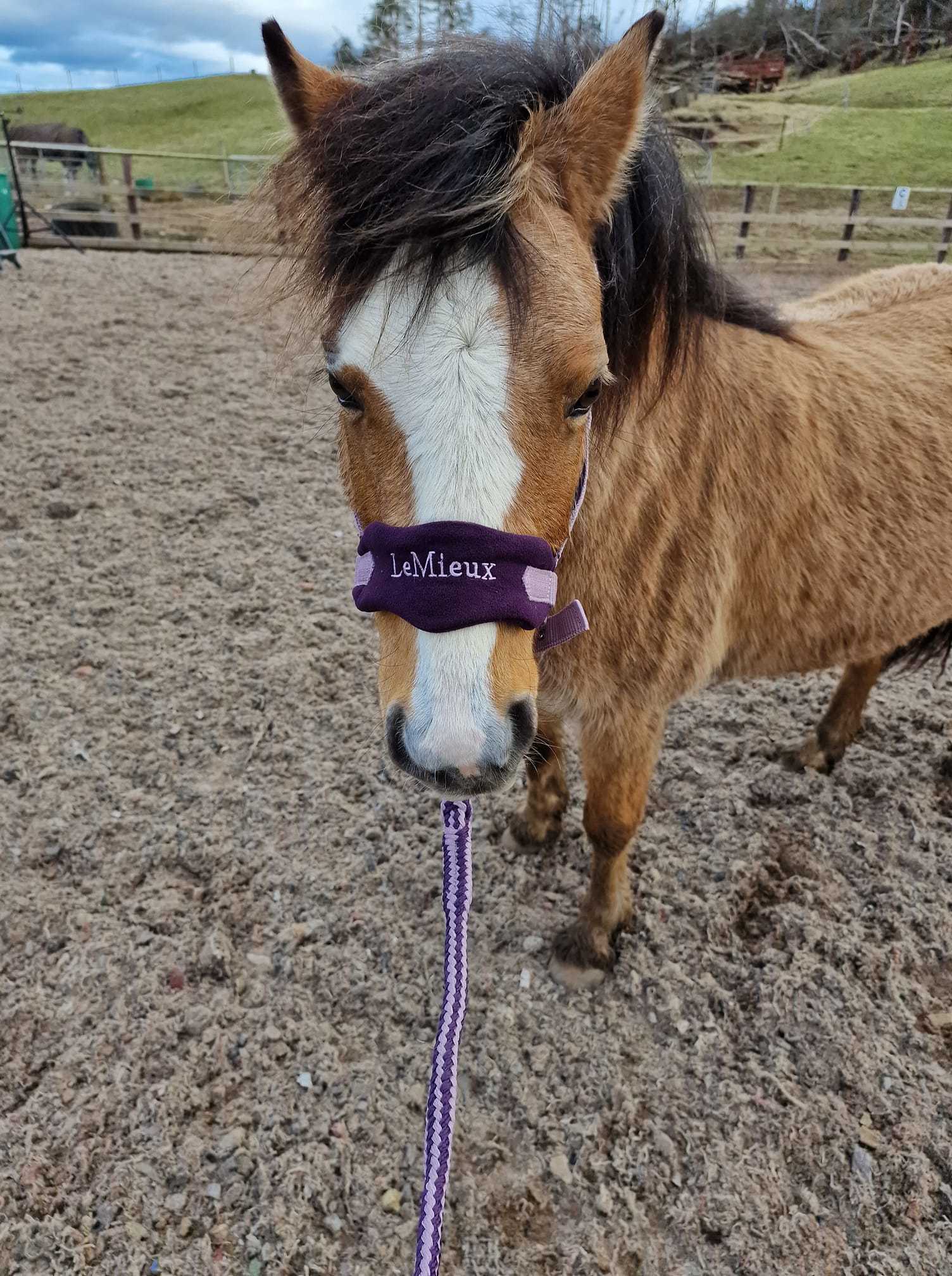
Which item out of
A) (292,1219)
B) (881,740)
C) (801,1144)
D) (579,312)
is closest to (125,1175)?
(292,1219)

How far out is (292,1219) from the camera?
1.69 meters

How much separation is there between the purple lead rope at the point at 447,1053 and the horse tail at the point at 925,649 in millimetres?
2128

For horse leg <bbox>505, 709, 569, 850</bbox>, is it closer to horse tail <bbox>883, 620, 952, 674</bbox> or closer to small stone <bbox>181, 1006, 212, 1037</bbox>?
small stone <bbox>181, 1006, 212, 1037</bbox>

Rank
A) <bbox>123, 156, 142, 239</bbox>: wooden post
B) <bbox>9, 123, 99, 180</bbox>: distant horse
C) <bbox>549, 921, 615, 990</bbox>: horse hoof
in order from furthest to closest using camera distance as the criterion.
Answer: <bbox>9, 123, 99, 180</bbox>: distant horse, <bbox>123, 156, 142, 239</bbox>: wooden post, <bbox>549, 921, 615, 990</bbox>: horse hoof


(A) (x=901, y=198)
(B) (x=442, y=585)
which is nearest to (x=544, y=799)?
(B) (x=442, y=585)

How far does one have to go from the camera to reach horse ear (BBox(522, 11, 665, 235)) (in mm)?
1306

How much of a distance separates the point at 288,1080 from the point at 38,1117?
2.07ft

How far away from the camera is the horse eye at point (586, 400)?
127cm

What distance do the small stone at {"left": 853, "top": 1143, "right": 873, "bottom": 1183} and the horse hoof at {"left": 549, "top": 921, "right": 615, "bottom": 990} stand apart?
29.7 inches

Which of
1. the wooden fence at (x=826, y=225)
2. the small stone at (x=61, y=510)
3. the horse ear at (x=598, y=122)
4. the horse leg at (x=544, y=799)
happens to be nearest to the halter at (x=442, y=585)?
the horse ear at (x=598, y=122)

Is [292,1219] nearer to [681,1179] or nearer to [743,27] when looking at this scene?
[681,1179]

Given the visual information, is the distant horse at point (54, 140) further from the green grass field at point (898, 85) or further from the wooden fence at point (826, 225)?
the green grass field at point (898, 85)

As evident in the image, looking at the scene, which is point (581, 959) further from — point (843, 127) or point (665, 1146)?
point (843, 127)

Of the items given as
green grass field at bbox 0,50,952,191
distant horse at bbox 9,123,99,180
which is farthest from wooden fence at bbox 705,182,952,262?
distant horse at bbox 9,123,99,180
